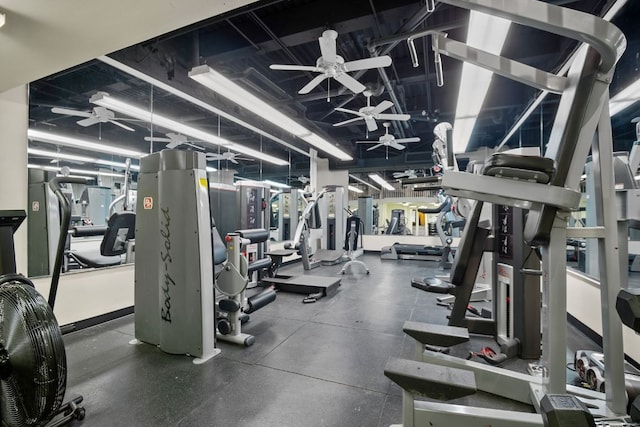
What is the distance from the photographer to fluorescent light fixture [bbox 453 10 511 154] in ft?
8.34

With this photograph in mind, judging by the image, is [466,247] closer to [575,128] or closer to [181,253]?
[575,128]

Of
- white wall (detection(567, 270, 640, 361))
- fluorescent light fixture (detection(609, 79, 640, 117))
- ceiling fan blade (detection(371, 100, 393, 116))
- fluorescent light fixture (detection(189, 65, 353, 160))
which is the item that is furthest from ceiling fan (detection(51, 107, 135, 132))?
fluorescent light fixture (detection(609, 79, 640, 117))

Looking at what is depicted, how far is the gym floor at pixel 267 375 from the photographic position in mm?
1800

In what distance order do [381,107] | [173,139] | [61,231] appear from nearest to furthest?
1. [61,231]
2. [381,107]
3. [173,139]

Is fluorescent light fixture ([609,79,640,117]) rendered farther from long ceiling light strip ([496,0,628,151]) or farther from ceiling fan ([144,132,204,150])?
ceiling fan ([144,132,204,150])

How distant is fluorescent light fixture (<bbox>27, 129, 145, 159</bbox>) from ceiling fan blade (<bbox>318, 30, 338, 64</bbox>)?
3138 millimetres

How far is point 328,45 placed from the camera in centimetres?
307

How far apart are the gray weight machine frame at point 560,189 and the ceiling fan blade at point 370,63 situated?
5.32 feet

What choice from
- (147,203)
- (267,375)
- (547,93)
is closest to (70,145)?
(147,203)

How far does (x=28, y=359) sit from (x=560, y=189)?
2.44 metres

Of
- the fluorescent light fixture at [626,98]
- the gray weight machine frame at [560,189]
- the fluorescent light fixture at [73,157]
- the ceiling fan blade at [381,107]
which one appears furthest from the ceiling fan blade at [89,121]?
the fluorescent light fixture at [626,98]

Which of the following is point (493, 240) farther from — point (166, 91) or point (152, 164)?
point (166, 91)

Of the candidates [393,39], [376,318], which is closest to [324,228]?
[376,318]

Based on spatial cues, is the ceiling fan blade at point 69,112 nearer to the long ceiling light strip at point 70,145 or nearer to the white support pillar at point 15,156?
the long ceiling light strip at point 70,145
